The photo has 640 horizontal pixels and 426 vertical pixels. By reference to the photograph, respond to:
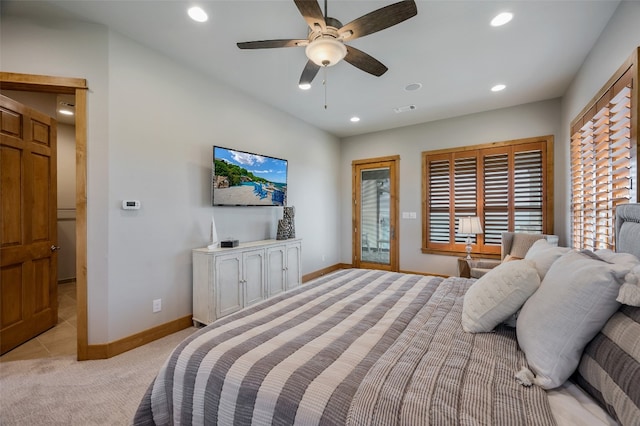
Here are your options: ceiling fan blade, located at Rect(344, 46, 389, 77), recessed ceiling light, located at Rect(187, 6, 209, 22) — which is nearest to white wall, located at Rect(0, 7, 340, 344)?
recessed ceiling light, located at Rect(187, 6, 209, 22)

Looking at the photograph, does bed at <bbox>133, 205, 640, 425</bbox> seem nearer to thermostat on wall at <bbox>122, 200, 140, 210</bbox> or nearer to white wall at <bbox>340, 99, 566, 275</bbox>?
thermostat on wall at <bbox>122, 200, 140, 210</bbox>

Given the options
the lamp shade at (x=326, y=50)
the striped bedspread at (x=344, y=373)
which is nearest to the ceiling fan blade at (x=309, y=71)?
the lamp shade at (x=326, y=50)

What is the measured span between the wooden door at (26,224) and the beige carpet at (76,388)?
0.57 metres

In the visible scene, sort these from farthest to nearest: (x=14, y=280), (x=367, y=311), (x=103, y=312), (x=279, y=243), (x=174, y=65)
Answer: (x=279, y=243), (x=174, y=65), (x=14, y=280), (x=103, y=312), (x=367, y=311)

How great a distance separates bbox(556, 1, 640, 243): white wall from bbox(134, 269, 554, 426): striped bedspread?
2.33 metres

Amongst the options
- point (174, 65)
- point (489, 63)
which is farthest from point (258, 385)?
point (489, 63)

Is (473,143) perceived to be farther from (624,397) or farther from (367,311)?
(624,397)

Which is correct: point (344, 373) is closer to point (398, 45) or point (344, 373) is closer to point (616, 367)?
point (616, 367)

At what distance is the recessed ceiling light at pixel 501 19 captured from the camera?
2.19 meters

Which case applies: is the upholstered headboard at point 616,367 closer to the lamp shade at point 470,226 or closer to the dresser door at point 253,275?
the dresser door at point 253,275

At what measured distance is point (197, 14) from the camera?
2.21 metres

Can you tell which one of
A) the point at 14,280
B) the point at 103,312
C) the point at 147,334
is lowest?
the point at 147,334

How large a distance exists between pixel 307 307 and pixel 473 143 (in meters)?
4.12

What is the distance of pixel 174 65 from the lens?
9.52 ft
